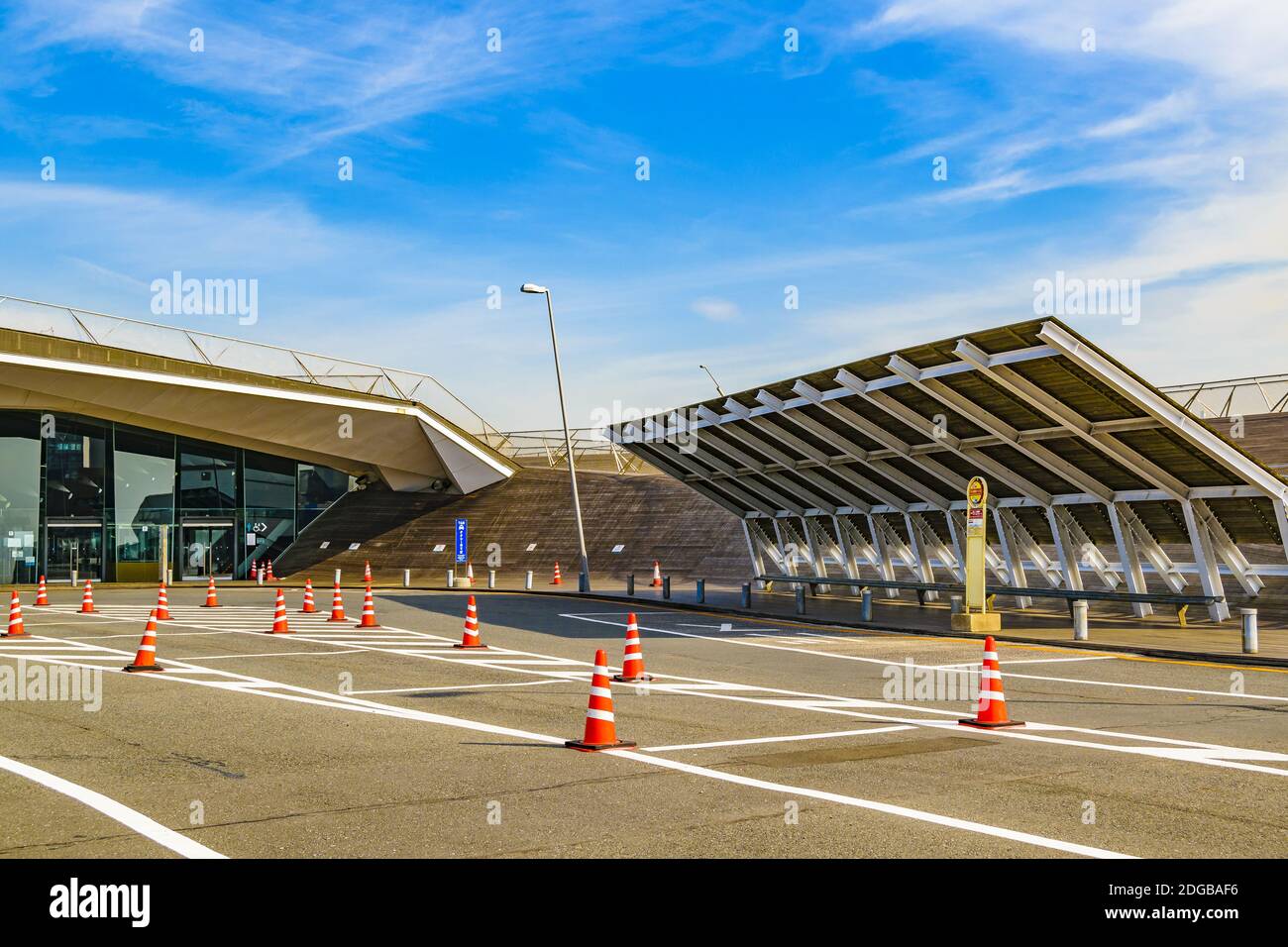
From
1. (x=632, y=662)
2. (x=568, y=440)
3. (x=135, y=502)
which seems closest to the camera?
(x=632, y=662)

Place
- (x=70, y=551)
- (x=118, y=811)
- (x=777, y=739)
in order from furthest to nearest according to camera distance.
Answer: (x=70, y=551) < (x=777, y=739) < (x=118, y=811)

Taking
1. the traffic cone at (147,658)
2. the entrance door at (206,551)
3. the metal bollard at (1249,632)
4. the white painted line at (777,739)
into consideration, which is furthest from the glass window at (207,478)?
the white painted line at (777,739)

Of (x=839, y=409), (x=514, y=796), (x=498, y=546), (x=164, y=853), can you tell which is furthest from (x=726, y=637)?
(x=498, y=546)

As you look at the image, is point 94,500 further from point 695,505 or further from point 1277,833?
point 1277,833

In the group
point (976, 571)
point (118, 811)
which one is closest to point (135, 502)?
point (976, 571)

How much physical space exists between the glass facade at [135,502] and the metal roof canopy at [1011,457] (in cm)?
2968

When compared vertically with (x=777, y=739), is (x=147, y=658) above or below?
above

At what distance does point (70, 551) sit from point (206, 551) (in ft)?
18.6

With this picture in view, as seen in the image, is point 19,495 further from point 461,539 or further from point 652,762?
point 652,762

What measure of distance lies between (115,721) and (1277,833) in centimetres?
1000

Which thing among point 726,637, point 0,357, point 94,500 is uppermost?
point 0,357

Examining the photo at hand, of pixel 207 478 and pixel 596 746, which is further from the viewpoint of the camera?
pixel 207 478

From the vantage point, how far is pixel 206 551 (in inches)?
2074
